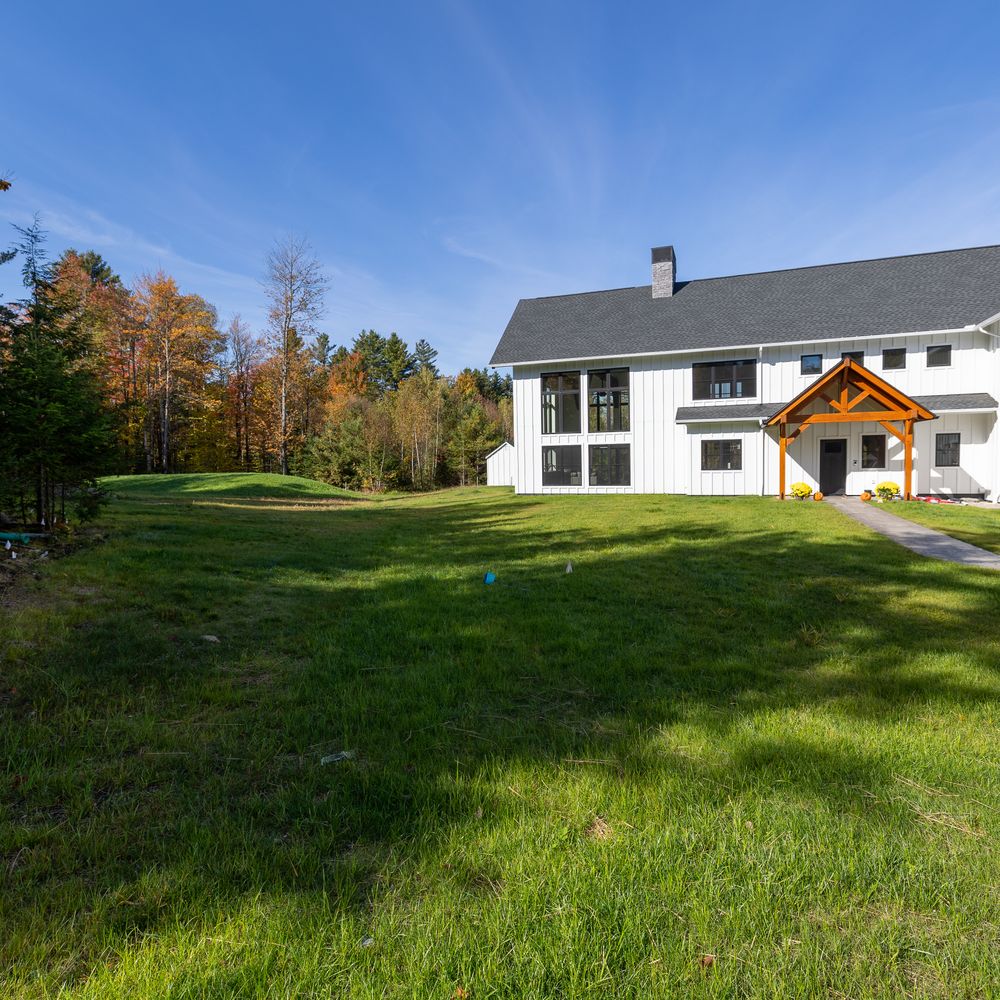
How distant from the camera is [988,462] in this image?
20.3 metres

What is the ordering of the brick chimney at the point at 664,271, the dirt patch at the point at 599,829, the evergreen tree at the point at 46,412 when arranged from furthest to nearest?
the brick chimney at the point at 664,271 → the evergreen tree at the point at 46,412 → the dirt patch at the point at 599,829

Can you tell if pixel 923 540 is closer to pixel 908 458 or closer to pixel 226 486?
pixel 908 458

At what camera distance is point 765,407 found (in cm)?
2347

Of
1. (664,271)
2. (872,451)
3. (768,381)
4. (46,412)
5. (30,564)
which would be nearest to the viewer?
(30,564)

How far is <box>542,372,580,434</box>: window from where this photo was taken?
26812mm

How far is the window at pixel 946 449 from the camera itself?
68.2ft

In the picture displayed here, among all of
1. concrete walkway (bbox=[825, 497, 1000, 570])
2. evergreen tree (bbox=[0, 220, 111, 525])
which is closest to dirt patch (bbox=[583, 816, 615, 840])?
evergreen tree (bbox=[0, 220, 111, 525])

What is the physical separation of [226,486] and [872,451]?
82.2 feet

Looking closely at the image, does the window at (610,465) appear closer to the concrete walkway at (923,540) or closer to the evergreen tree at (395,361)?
the concrete walkway at (923,540)

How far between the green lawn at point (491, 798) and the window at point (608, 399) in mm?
21053

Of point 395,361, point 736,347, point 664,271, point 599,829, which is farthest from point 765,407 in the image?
point 395,361

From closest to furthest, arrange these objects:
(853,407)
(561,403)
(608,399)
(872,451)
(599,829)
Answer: (599,829) < (853,407) < (872,451) < (608,399) < (561,403)

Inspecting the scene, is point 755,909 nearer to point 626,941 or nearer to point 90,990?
point 626,941

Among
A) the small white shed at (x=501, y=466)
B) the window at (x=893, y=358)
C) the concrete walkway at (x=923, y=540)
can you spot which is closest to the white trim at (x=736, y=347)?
the window at (x=893, y=358)
